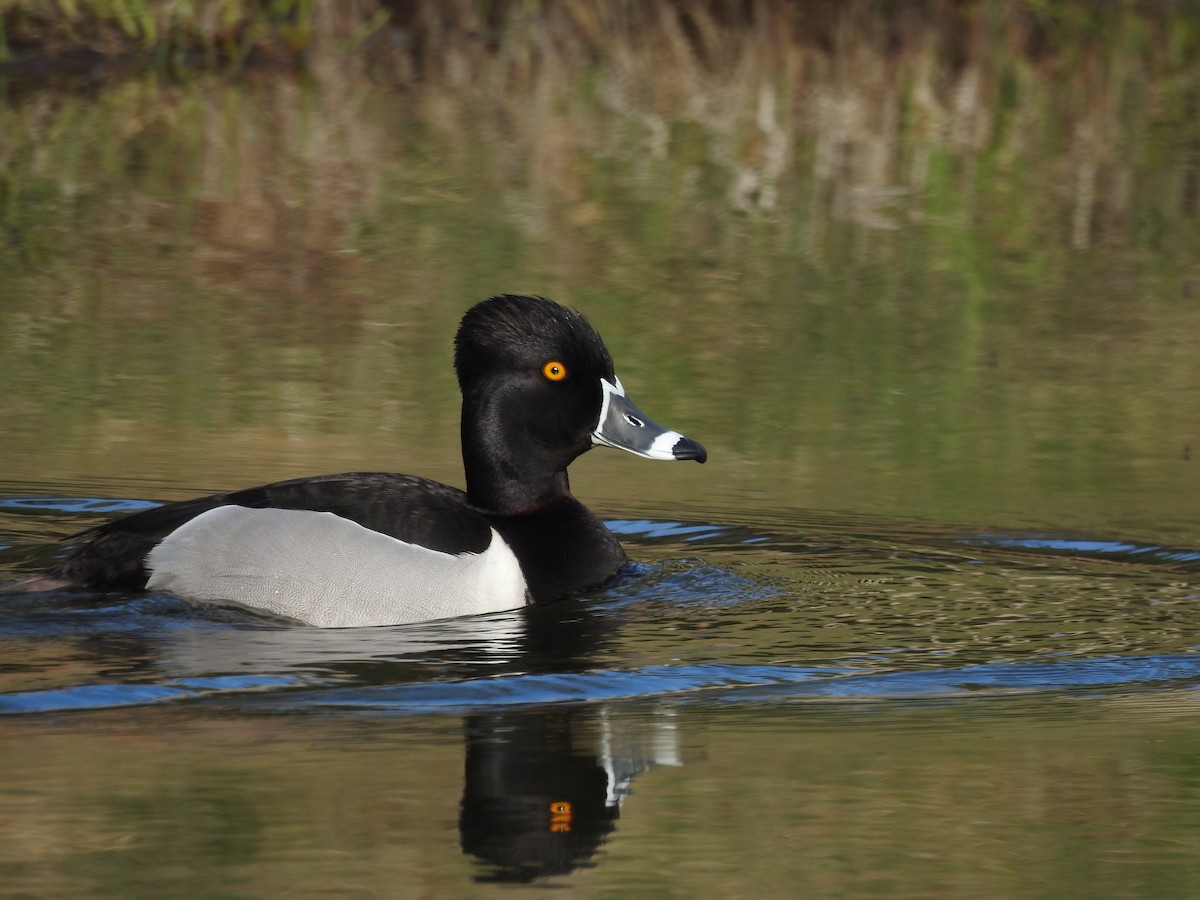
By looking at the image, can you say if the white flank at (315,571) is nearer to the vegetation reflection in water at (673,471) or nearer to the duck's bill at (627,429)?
the vegetation reflection in water at (673,471)

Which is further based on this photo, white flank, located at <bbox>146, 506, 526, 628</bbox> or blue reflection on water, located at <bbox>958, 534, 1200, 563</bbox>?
blue reflection on water, located at <bbox>958, 534, 1200, 563</bbox>

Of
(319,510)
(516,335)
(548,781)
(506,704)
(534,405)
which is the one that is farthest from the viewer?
(534,405)

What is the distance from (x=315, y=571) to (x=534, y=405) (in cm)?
118

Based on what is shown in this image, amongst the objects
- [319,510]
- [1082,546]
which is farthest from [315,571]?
[1082,546]

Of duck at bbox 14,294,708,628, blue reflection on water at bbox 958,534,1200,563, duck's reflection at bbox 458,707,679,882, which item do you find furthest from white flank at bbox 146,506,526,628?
blue reflection on water at bbox 958,534,1200,563

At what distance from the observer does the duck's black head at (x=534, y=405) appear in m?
8.39

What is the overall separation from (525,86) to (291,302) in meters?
7.86

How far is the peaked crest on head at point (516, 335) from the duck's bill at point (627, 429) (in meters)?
0.20

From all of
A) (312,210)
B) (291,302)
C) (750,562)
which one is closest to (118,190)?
(312,210)

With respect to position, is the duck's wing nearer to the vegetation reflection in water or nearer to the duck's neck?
the vegetation reflection in water

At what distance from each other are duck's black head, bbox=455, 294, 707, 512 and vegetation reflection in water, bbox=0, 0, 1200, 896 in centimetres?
50

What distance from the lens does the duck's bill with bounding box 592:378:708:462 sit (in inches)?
334

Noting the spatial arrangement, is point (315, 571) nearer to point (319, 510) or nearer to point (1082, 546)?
point (319, 510)

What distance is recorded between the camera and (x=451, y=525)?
789 cm
